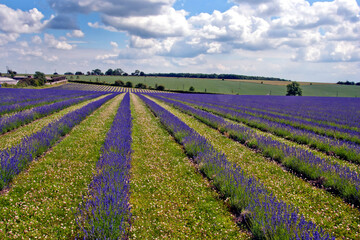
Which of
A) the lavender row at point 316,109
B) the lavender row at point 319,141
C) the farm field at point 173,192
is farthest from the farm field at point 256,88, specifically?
the farm field at point 173,192

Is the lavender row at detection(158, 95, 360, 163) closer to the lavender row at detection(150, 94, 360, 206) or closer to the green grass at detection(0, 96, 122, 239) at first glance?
the lavender row at detection(150, 94, 360, 206)

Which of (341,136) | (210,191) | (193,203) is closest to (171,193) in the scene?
(193,203)

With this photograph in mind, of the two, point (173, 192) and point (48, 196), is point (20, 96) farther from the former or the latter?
point (173, 192)

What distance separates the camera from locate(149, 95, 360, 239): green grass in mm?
3916

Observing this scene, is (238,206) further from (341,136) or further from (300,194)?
(341,136)

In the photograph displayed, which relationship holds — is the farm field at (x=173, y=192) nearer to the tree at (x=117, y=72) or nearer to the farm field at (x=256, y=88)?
the farm field at (x=256, y=88)

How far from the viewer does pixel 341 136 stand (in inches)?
434

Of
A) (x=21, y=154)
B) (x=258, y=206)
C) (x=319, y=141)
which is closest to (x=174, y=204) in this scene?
(x=258, y=206)

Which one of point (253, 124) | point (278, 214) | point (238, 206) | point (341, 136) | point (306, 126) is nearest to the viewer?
point (278, 214)

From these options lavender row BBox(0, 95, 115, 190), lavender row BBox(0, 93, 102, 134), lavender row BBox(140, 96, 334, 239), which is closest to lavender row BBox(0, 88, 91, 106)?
lavender row BBox(0, 93, 102, 134)

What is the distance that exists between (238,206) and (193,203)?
0.98 meters

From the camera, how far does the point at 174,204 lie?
14.8ft

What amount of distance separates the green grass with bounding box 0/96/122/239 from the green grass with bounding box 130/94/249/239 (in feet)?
4.11

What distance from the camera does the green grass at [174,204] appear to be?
3.62 metres
